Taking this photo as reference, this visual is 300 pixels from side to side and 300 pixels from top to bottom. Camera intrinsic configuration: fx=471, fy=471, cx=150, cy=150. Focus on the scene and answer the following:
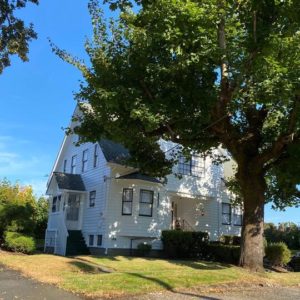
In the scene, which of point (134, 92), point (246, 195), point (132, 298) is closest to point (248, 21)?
point (134, 92)

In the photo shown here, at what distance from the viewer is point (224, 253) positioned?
2581 cm

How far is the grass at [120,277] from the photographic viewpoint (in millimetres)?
13236

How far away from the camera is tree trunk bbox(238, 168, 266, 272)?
1878 centimetres

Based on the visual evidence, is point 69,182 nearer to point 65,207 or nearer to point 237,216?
point 65,207

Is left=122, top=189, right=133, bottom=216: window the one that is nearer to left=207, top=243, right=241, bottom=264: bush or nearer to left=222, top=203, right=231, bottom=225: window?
left=207, top=243, right=241, bottom=264: bush

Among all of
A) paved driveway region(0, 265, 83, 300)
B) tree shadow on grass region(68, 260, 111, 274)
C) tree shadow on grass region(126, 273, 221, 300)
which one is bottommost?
paved driveway region(0, 265, 83, 300)

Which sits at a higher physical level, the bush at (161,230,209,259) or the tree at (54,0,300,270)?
the tree at (54,0,300,270)

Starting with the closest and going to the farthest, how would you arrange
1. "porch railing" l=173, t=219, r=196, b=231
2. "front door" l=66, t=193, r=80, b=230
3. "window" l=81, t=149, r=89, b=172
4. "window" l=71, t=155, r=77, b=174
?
"front door" l=66, t=193, r=80, b=230, "window" l=81, t=149, r=89, b=172, "porch railing" l=173, t=219, r=196, b=231, "window" l=71, t=155, r=77, b=174

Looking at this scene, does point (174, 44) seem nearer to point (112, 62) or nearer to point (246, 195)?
point (112, 62)

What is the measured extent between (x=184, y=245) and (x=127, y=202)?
418 cm

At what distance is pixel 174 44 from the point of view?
15.1 m

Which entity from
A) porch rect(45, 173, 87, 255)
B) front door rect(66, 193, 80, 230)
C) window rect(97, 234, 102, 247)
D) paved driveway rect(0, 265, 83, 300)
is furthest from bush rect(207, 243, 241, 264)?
paved driveway rect(0, 265, 83, 300)

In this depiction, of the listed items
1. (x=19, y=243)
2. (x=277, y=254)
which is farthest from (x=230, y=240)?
(x=19, y=243)

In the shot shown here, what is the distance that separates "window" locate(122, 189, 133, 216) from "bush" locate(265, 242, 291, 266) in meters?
8.15
